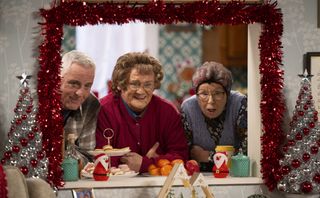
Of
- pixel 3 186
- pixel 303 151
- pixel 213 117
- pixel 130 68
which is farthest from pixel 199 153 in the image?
pixel 3 186

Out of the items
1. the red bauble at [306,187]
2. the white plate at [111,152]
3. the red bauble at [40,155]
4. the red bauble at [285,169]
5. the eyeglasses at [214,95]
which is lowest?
the red bauble at [306,187]

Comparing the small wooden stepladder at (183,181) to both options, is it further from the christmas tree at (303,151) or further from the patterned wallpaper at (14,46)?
the patterned wallpaper at (14,46)

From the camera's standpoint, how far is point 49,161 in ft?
15.8

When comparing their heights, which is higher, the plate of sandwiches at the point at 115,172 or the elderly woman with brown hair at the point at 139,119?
the elderly woman with brown hair at the point at 139,119

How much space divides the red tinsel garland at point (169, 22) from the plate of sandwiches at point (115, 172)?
0.28 m


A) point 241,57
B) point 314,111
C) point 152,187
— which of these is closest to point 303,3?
point 314,111

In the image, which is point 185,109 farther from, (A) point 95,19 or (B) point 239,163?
(A) point 95,19

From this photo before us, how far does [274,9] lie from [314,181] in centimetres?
106

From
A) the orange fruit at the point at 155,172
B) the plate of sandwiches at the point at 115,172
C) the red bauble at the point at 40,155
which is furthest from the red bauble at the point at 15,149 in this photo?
the orange fruit at the point at 155,172

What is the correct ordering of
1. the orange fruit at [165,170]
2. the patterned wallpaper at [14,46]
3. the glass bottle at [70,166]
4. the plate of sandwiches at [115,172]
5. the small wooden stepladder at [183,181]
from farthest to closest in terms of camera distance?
the orange fruit at [165,170] < the plate of sandwiches at [115,172] < the glass bottle at [70,166] < the patterned wallpaper at [14,46] < the small wooden stepladder at [183,181]

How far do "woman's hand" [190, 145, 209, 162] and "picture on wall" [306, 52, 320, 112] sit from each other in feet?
2.75

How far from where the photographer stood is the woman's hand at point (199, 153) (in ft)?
18.2

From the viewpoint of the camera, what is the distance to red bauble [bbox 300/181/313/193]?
16.1 ft

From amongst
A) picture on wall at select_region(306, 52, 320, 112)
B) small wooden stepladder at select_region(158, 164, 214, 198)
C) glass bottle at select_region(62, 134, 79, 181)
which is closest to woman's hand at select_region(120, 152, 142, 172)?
glass bottle at select_region(62, 134, 79, 181)
